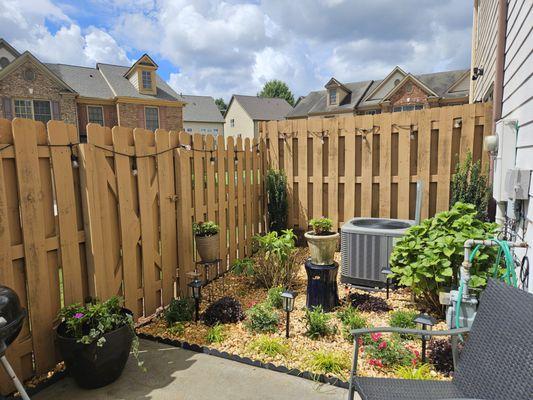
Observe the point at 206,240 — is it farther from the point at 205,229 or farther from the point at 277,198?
the point at 277,198

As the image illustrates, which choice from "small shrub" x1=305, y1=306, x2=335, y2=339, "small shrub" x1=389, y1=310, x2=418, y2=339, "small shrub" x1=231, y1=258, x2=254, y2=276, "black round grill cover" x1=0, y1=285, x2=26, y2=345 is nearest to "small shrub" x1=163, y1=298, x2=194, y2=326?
"small shrub" x1=231, y1=258, x2=254, y2=276

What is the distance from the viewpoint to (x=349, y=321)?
3.12m

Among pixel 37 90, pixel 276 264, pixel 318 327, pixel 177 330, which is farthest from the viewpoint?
pixel 37 90

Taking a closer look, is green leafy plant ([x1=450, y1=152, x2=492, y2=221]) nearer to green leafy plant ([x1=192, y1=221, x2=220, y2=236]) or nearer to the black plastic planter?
green leafy plant ([x1=192, y1=221, x2=220, y2=236])

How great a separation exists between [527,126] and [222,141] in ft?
10.9

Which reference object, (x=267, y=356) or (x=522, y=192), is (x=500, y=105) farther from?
(x=267, y=356)

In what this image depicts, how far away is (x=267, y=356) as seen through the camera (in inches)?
109

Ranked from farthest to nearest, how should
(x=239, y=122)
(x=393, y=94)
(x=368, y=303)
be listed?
1. (x=239, y=122)
2. (x=393, y=94)
3. (x=368, y=303)

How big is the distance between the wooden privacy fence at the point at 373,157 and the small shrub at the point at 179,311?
2.99 metres

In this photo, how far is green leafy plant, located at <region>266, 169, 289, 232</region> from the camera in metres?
5.93

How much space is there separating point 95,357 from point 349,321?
2.05 m

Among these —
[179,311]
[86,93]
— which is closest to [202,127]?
[86,93]

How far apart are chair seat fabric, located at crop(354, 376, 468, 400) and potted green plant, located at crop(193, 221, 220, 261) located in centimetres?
248

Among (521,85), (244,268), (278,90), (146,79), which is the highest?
(278,90)
